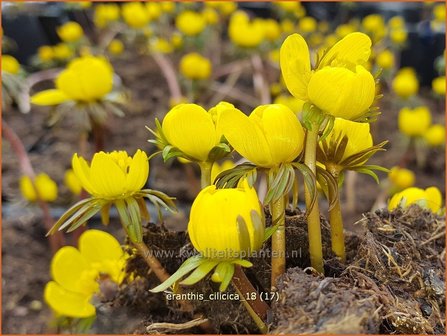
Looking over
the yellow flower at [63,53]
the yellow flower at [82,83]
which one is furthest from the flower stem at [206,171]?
the yellow flower at [63,53]

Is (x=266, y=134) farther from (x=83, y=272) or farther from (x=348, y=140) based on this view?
(x=83, y=272)

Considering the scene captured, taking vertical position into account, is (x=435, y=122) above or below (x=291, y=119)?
below

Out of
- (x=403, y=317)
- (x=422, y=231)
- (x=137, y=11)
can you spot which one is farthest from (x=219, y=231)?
(x=137, y=11)

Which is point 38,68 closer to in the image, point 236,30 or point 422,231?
point 236,30

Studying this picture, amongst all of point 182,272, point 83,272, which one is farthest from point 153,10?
point 182,272

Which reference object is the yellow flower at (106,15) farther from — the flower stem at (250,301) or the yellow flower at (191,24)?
the flower stem at (250,301)

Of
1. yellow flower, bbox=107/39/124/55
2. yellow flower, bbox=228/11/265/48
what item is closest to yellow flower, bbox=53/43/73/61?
yellow flower, bbox=107/39/124/55

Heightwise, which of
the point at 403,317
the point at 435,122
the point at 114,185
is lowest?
the point at 435,122
